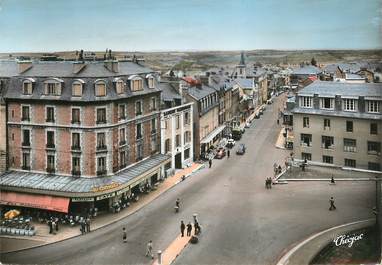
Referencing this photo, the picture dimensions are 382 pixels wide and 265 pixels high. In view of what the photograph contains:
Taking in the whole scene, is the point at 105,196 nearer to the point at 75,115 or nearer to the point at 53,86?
the point at 75,115

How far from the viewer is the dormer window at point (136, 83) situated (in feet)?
70.1

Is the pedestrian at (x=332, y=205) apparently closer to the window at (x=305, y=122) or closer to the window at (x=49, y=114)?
the window at (x=305, y=122)

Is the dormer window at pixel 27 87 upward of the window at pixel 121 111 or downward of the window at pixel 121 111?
upward

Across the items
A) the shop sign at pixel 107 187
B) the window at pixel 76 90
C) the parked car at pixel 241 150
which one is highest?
the window at pixel 76 90

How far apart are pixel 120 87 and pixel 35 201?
5.82 meters

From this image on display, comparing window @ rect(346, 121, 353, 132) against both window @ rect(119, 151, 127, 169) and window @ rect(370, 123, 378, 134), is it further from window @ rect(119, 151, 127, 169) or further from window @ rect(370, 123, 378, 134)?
window @ rect(119, 151, 127, 169)

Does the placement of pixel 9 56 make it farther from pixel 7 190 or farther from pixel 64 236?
pixel 64 236

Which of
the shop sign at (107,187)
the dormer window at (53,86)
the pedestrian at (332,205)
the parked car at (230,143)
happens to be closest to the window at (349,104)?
the pedestrian at (332,205)

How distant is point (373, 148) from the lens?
1712 centimetres

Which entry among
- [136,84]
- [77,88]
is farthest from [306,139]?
[77,88]

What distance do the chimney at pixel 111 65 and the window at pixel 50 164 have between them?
4420 mm

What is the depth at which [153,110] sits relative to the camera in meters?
23.4

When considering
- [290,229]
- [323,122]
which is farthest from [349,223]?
[323,122]

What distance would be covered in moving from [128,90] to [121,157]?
2948 millimetres
